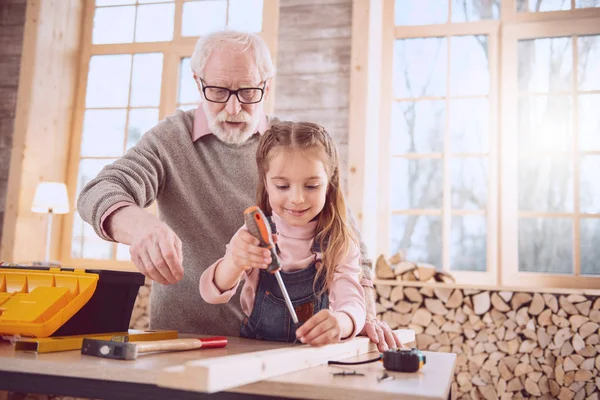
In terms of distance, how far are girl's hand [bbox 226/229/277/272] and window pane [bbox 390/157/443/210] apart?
3.31 metres

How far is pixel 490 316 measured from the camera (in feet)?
11.6

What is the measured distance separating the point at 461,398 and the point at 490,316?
0.53 m

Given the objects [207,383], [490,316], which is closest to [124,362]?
[207,383]

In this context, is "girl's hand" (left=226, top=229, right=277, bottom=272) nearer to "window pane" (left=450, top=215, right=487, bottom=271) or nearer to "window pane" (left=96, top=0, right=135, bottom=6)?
"window pane" (left=450, top=215, right=487, bottom=271)

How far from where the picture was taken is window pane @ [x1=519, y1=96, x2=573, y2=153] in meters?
4.18

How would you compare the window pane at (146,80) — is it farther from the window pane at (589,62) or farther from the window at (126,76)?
the window pane at (589,62)

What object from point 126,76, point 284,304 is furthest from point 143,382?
point 126,76

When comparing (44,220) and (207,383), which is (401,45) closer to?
(44,220)

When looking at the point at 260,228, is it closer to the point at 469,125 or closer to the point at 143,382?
the point at 143,382

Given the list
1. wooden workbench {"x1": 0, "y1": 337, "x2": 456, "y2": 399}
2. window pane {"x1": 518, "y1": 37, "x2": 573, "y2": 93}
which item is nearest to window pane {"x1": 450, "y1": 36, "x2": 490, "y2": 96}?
window pane {"x1": 518, "y1": 37, "x2": 573, "y2": 93}

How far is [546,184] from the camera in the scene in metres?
4.16

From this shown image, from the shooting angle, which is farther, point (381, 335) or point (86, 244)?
point (86, 244)

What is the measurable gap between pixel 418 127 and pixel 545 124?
91 cm

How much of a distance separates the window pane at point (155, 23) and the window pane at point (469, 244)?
3042 mm
